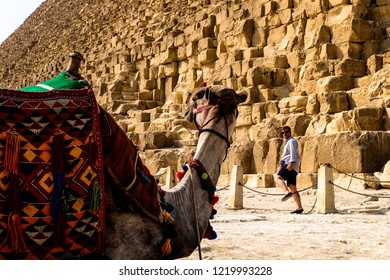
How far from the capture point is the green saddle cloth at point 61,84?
99.4 inches

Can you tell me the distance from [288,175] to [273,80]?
10.3 m

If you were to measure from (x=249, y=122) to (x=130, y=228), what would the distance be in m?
14.6

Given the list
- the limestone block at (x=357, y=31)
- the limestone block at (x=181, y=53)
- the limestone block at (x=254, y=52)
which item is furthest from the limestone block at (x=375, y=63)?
the limestone block at (x=181, y=53)

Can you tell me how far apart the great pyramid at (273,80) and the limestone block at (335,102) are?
2 centimetres

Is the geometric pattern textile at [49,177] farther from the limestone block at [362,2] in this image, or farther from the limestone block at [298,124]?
the limestone block at [362,2]

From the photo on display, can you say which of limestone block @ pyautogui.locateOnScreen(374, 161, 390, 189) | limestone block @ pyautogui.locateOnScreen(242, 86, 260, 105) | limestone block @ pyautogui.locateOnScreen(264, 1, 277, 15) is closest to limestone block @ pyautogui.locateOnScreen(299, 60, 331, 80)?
limestone block @ pyautogui.locateOnScreen(242, 86, 260, 105)

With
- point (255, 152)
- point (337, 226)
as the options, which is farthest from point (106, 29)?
point (337, 226)

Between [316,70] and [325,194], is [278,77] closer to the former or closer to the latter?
[316,70]

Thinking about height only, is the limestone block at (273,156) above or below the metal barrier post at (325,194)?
above

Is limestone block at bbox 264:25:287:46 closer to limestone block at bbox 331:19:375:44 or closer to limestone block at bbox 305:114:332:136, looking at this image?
limestone block at bbox 331:19:375:44

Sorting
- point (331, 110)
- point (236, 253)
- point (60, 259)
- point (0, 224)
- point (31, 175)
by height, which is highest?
point (331, 110)

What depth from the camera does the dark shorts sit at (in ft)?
26.1

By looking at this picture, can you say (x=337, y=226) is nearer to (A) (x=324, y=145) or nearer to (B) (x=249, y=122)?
(A) (x=324, y=145)

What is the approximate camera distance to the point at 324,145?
11.4 meters
